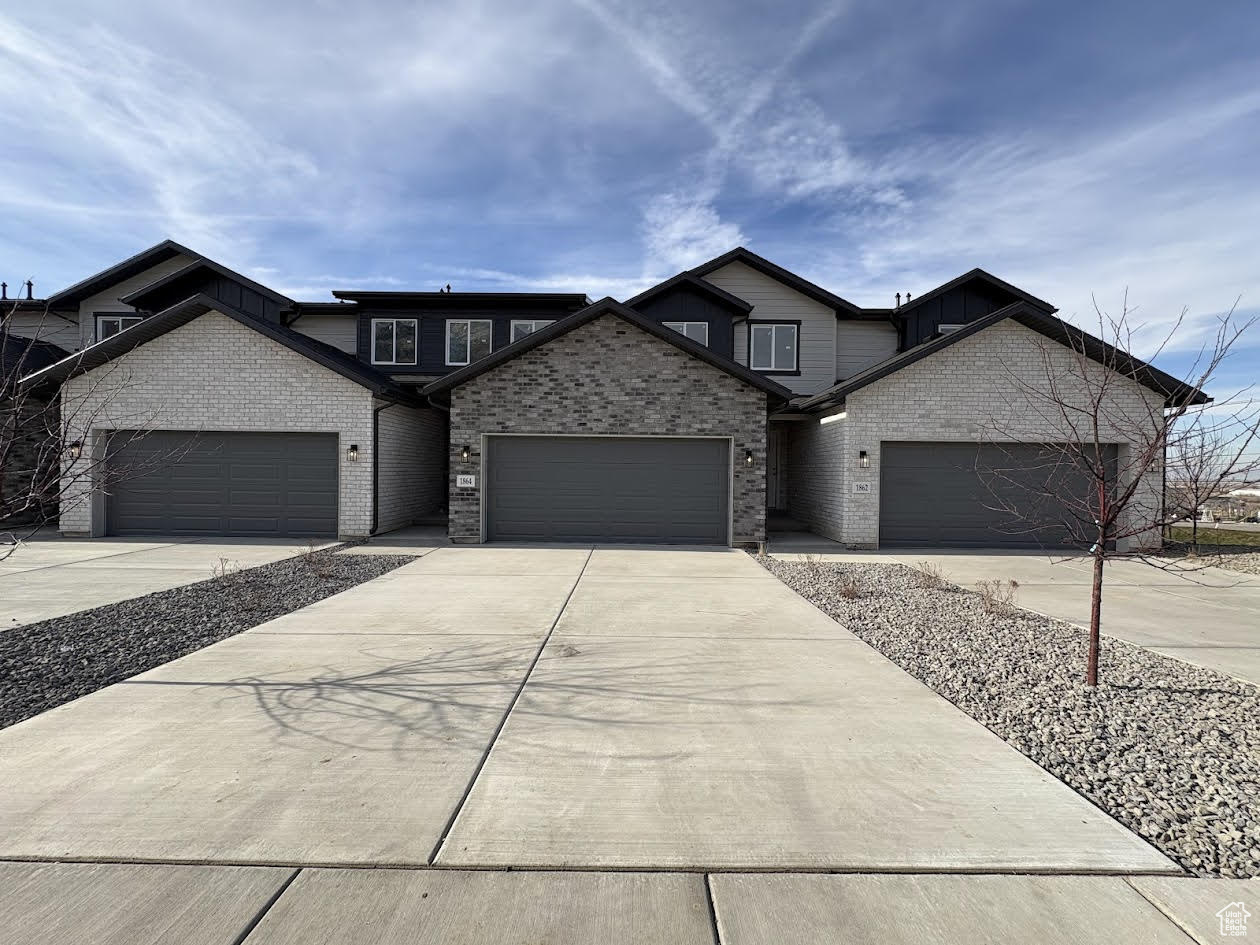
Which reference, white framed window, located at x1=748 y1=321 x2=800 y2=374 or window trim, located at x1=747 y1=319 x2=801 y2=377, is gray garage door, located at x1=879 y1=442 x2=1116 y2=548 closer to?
window trim, located at x1=747 y1=319 x2=801 y2=377

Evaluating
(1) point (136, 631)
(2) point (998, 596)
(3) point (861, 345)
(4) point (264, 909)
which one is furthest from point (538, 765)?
(3) point (861, 345)

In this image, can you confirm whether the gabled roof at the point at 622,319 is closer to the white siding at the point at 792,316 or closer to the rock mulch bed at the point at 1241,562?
the white siding at the point at 792,316

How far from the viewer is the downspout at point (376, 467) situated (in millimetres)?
13703

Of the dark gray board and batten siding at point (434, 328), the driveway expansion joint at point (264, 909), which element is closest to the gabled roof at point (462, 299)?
the dark gray board and batten siding at point (434, 328)

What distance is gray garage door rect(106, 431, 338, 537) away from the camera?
13.6m

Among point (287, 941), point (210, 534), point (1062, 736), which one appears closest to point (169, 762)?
point (287, 941)

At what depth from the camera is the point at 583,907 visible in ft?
8.29

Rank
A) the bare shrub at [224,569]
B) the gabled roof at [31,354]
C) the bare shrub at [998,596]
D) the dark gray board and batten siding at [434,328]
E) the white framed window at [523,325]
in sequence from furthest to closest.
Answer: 1. the white framed window at [523,325]
2. the dark gray board and batten siding at [434,328]
3. the gabled roof at [31,354]
4. the bare shrub at [224,569]
5. the bare shrub at [998,596]

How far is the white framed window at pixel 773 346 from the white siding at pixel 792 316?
0.53ft

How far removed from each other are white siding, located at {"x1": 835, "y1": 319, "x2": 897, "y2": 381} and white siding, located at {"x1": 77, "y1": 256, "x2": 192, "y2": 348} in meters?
19.7

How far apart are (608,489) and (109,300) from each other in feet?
55.9

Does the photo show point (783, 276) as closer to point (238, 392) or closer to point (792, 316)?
point (792, 316)

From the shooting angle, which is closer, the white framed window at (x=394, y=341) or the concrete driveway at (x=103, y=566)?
the concrete driveway at (x=103, y=566)
